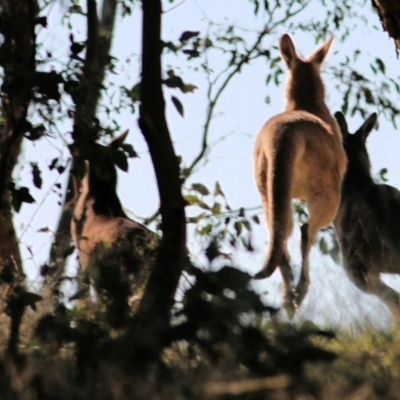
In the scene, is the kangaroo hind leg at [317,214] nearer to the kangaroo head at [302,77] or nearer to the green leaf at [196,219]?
the kangaroo head at [302,77]

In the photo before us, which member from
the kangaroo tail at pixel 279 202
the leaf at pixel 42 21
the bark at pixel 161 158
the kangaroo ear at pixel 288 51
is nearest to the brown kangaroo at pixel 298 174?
the kangaroo tail at pixel 279 202

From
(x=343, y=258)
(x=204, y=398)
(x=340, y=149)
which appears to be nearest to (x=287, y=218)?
(x=343, y=258)

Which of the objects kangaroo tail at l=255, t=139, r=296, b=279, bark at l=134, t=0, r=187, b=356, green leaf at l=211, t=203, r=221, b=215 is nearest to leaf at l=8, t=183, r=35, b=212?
bark at l=134, t=0, r=187, b=356

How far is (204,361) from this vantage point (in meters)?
3.48

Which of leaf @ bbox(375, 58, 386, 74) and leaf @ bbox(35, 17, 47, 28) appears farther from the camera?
leaf @ bbox(375, 58, 386, 74)

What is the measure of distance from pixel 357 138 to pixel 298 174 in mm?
1592

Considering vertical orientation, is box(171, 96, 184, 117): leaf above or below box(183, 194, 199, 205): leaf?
above

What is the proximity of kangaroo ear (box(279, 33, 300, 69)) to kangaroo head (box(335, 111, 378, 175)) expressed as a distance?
65 cm

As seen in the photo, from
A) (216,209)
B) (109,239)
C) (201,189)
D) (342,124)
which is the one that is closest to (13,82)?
(201,189)

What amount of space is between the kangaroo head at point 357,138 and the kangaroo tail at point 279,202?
1.75 metres

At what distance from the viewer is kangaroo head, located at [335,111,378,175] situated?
879 centimetres

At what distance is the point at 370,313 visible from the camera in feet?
15.6

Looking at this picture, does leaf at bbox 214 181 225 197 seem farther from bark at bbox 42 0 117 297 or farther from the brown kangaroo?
the brown kangaroo

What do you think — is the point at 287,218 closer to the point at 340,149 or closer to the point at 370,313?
the point at 340,149
